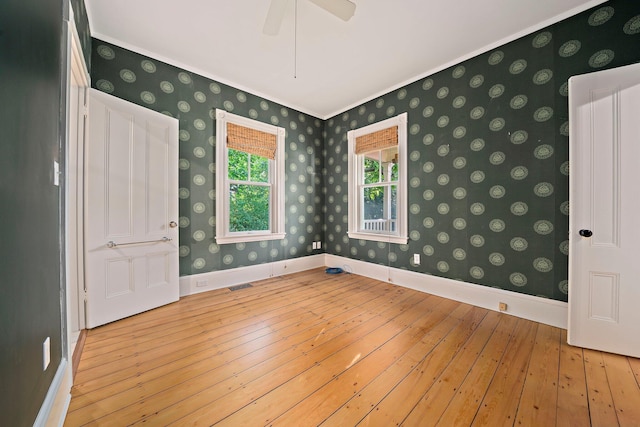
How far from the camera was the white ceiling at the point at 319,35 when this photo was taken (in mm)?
2236

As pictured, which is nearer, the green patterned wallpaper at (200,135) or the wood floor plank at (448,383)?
the wood floor plank at (448,383)

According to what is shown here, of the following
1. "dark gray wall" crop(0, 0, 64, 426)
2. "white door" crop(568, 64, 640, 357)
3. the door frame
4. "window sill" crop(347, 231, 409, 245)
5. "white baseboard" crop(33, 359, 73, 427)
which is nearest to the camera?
"dark gray wall" crop(0, 0, 64, 426)

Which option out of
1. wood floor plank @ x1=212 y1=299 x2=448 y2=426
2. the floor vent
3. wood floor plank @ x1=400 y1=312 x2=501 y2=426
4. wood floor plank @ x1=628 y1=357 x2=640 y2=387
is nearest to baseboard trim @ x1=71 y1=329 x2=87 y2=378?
wood floor plank @ x1=212 y1=299 x2=448 y2=426

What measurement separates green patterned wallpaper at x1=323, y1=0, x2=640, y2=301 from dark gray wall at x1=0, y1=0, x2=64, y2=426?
3.42 m

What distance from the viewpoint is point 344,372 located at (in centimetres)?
172

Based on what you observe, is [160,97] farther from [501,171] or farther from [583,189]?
[583,189]

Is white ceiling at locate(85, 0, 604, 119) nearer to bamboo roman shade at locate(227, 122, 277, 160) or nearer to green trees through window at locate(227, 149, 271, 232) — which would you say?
bamboo roman shade at locate(227, 122, 277, 160)

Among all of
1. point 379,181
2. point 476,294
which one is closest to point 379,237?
point 379,181

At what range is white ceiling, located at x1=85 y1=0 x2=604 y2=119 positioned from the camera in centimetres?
224

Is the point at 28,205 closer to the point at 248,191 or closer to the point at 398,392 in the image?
the point at 398,392

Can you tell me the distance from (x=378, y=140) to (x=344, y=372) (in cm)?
316

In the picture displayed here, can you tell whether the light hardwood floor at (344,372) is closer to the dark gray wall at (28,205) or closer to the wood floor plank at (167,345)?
the wood floor plank at (167,345)

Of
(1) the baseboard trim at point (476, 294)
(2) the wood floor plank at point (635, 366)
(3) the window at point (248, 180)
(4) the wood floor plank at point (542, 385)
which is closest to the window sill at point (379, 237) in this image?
(1) the baseboard trim at point (476, 294)

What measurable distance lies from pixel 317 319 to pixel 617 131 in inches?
114
